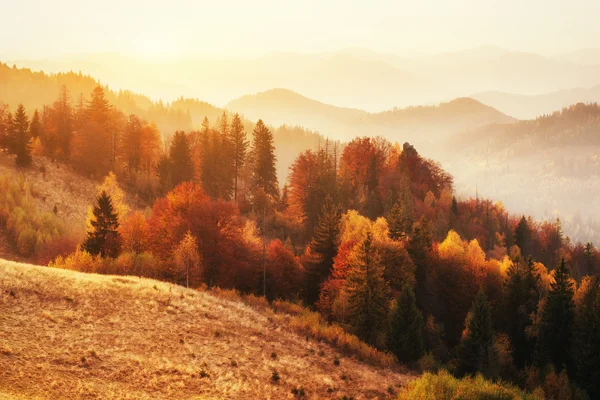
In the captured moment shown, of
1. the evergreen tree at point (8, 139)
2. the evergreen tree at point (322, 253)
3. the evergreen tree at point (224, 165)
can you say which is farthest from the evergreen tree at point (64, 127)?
the evergreen tree at point (322, 253)

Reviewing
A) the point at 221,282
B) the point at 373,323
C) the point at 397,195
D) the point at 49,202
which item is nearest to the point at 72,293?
the point at 221,282

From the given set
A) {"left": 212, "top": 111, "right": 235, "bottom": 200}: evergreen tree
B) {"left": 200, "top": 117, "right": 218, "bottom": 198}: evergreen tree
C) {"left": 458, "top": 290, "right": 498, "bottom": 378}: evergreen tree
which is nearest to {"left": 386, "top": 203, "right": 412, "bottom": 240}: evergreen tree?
{"left": 458, "top": 290, "right": 498, "bottom": 378}: evergreen tree

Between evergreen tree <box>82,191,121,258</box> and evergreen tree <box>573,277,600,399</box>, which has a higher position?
evergreen tree <box>82,191,121,258</box>

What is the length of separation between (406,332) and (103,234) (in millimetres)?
37517

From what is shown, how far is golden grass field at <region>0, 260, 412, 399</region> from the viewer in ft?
74.1

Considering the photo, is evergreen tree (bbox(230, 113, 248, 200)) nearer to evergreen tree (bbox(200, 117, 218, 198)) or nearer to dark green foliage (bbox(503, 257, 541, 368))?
evergreen tree (bbox(200, 117, 218, 198))

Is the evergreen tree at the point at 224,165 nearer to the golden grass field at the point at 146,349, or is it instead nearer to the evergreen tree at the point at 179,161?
the evergreen tree at the point at 179,161

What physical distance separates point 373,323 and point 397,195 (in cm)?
4621

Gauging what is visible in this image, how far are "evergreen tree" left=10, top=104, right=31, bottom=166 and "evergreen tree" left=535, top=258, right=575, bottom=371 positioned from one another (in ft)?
272

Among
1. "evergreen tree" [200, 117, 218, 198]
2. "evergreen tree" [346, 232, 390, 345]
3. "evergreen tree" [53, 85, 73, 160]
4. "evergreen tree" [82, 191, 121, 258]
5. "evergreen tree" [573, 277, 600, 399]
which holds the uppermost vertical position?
"evergreen tree" [53, 85, 73, 160]

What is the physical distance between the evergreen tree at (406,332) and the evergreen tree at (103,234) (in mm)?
34986

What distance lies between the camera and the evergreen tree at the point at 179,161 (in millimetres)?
83875

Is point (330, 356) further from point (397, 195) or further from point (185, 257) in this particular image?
point (397, 195)

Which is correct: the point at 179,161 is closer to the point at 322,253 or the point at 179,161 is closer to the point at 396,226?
the point at 322,253
